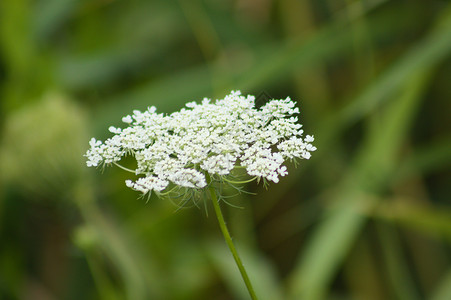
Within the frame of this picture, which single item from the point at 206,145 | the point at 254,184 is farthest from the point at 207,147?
the point at 254,184

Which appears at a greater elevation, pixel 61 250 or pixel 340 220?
pixel 61 250

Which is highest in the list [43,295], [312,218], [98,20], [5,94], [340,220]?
[98,20]

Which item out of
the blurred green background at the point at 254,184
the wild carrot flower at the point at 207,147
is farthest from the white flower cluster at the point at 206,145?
the blurred green background at the point at 254,184

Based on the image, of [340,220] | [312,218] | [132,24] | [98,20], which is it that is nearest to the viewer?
[340,220]

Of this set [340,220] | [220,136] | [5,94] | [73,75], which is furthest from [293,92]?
[220,136]

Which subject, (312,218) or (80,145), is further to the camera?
(312,218)

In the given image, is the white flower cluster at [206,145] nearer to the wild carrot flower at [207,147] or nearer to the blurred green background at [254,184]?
the wild carrot flower at [207,147]

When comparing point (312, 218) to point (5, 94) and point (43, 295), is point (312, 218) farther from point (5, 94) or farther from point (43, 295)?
point (5, 94)
